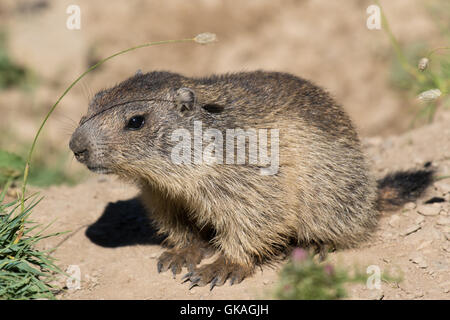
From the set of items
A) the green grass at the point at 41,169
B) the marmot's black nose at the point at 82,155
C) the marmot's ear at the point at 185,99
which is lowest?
the green grass at the point at 41,169

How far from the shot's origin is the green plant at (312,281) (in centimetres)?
419

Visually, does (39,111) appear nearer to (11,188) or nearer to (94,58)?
(94,58)

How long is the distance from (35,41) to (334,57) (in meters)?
6.57

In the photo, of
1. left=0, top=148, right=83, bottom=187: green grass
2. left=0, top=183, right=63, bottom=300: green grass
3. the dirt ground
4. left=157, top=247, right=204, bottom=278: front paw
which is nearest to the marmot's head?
left=0, top=183, right=63, bottom=300: green grass

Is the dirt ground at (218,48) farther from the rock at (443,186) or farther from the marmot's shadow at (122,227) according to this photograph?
the rock at (443,186)

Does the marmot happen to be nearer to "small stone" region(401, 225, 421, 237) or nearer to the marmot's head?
the marmot's head

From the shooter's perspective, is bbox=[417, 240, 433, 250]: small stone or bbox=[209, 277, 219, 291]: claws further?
bbox=[417, 240, 433, 250]: small stone

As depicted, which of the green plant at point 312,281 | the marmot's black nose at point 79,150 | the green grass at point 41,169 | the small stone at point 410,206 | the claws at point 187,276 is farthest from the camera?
the green grass at point 41,169

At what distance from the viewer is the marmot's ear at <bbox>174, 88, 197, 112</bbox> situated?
15.7 feet

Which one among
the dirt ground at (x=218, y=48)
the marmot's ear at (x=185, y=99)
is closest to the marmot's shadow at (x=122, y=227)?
the dirt ground at (x=218, y=48)

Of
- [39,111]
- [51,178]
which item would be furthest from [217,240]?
[39,111]

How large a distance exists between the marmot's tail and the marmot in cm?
34

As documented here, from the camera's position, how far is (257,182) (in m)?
4.79

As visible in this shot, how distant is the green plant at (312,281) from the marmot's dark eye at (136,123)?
1.78 m
